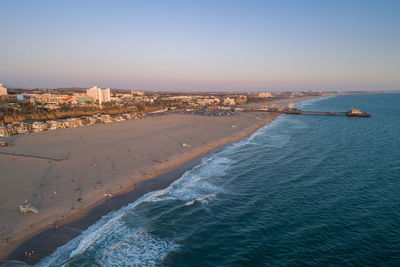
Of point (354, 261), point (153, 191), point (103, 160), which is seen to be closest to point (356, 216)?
point (354, 261)

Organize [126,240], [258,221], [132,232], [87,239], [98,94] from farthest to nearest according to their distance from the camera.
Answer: [98,94] < [258,221] < [132,232] < [126,240] < [87,239]

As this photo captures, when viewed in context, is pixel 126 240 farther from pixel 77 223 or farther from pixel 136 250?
pixel 77 223

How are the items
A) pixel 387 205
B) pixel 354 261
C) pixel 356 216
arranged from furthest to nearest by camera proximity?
pixel 387 205 < pixel 356 216 < pixel 354 261

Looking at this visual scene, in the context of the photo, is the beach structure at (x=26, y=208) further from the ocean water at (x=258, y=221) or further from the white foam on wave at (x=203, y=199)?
the white foam on wave at (x=203, y=199)

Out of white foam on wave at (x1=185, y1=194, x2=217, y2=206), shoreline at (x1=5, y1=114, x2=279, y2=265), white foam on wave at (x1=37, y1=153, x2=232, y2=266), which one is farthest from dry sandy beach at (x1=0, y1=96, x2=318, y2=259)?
white foam on wave at (x1=185, y1=194, x2=217, y2=206)

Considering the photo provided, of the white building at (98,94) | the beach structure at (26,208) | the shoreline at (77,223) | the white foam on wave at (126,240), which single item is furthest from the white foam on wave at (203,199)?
the white building at (98,94)

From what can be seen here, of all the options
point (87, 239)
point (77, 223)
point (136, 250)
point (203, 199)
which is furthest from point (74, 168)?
point (136, 250)

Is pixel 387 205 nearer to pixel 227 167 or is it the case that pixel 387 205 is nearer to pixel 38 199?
pixel 227 167
